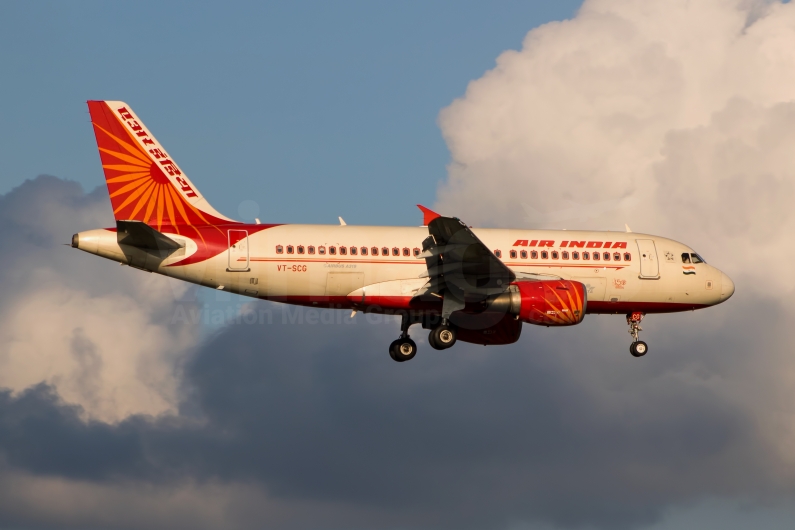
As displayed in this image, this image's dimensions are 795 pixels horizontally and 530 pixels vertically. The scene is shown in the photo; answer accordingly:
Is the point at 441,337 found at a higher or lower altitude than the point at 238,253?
lower

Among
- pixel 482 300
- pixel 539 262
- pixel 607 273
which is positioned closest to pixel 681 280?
pixel 607 273

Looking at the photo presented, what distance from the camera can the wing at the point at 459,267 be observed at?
133 feet

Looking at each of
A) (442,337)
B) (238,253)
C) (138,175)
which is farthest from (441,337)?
(138,175)

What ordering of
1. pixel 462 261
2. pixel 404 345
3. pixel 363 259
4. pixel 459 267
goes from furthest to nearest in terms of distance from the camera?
pixel 404 345, pixel 363 259, pixel 459 267, pixel 462 261

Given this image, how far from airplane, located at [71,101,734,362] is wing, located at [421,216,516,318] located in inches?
1.9

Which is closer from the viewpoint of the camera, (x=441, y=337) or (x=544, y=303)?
(x=544, y=303)

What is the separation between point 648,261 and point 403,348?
11.0m

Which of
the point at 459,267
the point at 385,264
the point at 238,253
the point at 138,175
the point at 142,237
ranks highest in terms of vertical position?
the point at 138,175

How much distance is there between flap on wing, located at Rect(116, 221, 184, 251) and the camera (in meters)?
40.4

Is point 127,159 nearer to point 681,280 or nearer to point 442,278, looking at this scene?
point 442,278

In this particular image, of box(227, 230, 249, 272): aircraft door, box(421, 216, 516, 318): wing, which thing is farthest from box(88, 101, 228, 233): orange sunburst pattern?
box(421, 216, 516, 318): wing

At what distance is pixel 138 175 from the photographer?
44875mm

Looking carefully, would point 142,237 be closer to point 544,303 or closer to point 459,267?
point 459,267

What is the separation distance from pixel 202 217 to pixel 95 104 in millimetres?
6372
